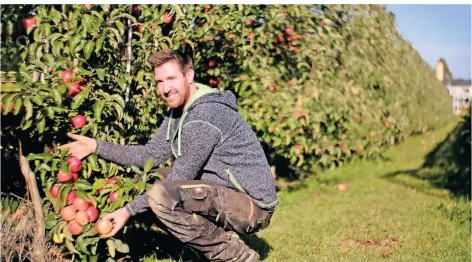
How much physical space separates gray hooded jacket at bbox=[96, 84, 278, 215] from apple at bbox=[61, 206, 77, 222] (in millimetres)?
293

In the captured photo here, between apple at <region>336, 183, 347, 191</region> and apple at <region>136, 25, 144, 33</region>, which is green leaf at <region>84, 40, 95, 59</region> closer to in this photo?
apple at <region>136, 25, 144, 33</region>

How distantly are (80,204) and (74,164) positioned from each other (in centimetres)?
23

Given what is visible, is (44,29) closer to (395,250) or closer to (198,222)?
(198,222)

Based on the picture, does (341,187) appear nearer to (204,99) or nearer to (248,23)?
(248,23)

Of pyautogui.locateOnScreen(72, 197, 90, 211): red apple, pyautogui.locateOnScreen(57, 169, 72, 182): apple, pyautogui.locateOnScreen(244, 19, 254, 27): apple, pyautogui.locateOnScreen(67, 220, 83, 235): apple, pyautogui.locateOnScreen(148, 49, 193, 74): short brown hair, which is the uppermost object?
pyautogui.locateOnScreen(244, 19, 254, 27): apple

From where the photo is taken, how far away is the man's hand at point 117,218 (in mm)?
3174

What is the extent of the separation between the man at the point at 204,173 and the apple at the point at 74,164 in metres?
0.08

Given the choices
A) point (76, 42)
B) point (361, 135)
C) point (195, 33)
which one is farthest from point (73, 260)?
point (361, 135)

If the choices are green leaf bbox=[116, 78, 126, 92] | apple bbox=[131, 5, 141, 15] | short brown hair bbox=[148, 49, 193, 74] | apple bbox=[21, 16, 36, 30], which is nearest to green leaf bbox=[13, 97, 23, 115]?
green leaf bbox=[116, 78, 126, 92]

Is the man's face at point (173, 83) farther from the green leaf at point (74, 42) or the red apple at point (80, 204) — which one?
the red apple at point (80, 204)

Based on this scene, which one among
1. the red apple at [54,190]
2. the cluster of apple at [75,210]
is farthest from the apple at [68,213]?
the red apple at [54,190]

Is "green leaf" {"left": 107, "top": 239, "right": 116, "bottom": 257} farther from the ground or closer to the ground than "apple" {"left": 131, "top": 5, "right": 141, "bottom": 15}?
closer to the ground

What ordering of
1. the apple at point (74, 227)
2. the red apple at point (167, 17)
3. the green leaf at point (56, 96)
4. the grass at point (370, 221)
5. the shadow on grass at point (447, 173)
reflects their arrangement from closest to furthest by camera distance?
the green leaf at point (56, 96) → the apple at point (74, 227) → the red apple at point (167, 17) → the grass at point (370, 221) → the shadow on grass at point (447, 173)

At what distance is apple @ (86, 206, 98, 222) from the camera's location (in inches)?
125
